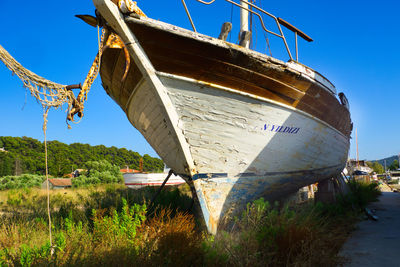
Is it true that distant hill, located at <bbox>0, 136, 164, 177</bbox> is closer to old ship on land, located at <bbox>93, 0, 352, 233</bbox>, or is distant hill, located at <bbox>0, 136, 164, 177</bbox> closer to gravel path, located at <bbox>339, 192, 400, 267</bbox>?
old ship on land, located at <bbox>93, 0, 352, 233</bbox>

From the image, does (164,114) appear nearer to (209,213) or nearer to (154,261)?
(209,213)

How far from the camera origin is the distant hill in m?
54.6

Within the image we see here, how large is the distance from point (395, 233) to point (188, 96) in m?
5.01

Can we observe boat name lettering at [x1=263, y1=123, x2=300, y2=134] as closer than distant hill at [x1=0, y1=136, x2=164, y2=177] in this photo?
Yes

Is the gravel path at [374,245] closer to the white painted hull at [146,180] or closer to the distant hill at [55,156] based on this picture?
the white painted hull at [146,180]

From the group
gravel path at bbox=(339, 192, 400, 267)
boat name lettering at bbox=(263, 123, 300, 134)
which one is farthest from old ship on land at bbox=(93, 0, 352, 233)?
gravel path at bbox=(339, 192, 400, 267)

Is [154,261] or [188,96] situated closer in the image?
[154,261]

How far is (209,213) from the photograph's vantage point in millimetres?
4535

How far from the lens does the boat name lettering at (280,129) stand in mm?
5000

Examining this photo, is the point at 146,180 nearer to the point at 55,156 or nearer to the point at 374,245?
the point at 374,245

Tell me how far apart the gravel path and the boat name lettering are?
224cm

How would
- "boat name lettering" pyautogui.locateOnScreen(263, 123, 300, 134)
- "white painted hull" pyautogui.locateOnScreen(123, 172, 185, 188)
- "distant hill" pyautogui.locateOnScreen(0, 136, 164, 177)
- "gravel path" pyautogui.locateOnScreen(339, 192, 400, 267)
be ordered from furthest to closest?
"distant hill" pyautogui.locateOnScreen(0, 136, 164, 177)
"white painted hull" pyautogui.locateOnScreen(123, 172, 185, 188)
"boat name lettering" pyautogui.locateOnScreen(263, 123, 300, 134)
"gravel path" pyautogui.locateOnScreen(339, 192, 400, 267)

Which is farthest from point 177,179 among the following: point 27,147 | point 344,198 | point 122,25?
point 27,147

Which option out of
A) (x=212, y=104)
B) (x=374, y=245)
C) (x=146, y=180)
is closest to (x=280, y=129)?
(x=212, y=104)
